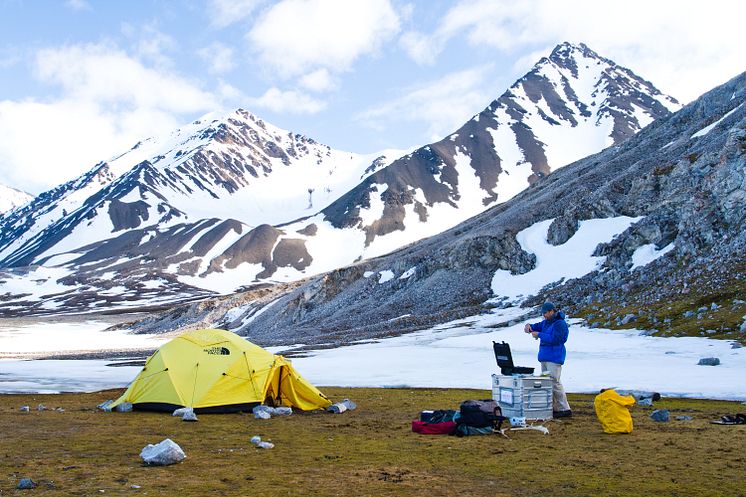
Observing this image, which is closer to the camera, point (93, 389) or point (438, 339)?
point (93, 389)

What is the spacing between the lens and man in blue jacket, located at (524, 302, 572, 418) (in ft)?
50.1

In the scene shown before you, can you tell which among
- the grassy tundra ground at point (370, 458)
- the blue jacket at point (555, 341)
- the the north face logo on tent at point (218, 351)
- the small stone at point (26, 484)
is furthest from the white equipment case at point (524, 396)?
the small stone at point (26, 484)

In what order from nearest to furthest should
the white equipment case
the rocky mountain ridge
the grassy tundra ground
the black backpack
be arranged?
the grassy tundra ground → the black backpack → the white equipment case → the rocky mountain ridge

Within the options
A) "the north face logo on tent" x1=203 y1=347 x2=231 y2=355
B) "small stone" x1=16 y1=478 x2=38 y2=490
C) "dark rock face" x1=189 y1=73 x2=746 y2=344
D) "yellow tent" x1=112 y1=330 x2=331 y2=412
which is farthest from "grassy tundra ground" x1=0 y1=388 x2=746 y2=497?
"dark rock face" x1=189 y1=73 x2=746 y2=344

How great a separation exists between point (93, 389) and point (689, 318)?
3318 cm

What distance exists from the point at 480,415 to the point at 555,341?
3073 millimetres

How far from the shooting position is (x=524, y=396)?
1435cm

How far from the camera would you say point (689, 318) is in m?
37.3

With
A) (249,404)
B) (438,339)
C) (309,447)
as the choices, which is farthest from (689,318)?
(309,447)

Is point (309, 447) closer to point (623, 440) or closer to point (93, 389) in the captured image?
point (623, 440)

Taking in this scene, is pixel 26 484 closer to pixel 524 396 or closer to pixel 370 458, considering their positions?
pixel 370 458

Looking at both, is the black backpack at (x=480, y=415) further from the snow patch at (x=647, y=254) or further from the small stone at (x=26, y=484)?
the snow patch at (x=647, y=254)

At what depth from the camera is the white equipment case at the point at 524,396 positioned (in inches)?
563

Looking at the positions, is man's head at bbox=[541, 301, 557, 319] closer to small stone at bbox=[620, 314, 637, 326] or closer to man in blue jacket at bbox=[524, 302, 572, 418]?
man in blue jacket at bbox=[524, 302, 572, 418]
